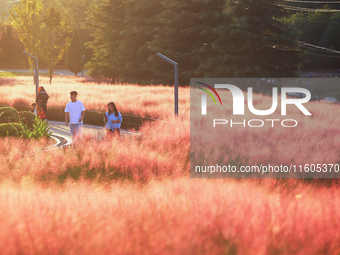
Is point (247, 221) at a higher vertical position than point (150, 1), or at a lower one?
lower

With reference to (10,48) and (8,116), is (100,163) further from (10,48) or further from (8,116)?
(10,48)

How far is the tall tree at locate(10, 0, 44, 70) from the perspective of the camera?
38.2m

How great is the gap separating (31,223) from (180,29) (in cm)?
3500

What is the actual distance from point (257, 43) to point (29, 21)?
81.3 feet

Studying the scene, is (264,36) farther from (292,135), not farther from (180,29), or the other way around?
(292,135)

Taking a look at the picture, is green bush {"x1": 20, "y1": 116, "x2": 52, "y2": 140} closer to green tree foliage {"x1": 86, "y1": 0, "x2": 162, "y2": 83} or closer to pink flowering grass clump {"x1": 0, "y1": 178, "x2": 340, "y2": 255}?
pink flowering grass clump {"x1": 0, "y1": 178, "x2": 340, "y2": 255}

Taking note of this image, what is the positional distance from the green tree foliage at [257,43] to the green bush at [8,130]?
21.9 m

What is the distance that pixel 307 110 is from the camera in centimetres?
1494

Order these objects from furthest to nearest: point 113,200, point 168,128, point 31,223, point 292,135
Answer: point 168,128
point 292,135
point 113,200
point 31,223

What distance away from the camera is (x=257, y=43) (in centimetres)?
3069

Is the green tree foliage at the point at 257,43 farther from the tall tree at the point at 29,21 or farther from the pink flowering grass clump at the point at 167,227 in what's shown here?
the pink flowering grass clump at the point at 167,227

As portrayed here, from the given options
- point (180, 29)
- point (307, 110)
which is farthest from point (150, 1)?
point (307, 110)

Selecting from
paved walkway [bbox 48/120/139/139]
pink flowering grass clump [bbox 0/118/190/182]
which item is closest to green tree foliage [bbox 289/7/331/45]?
paved walkway [bbox 48/120/139/139]

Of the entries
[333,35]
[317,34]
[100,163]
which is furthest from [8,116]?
[317,34]
